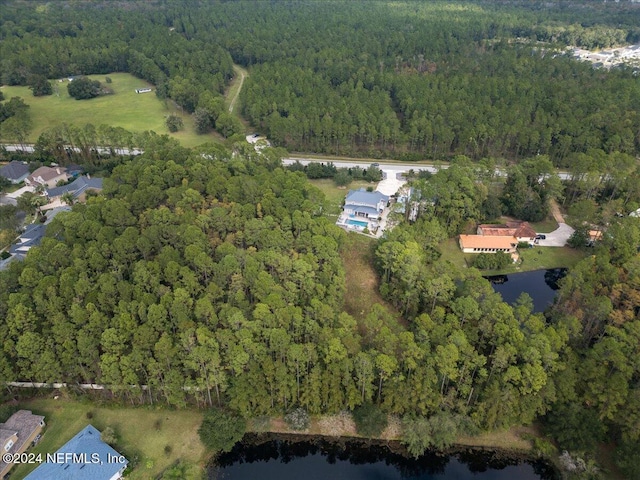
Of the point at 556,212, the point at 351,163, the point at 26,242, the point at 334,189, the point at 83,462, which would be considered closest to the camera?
the point at 83,462

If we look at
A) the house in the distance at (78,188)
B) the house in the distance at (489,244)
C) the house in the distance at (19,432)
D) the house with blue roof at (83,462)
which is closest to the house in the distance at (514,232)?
the house in the distance at (489,244)

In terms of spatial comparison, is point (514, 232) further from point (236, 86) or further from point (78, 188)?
point (236, 86)

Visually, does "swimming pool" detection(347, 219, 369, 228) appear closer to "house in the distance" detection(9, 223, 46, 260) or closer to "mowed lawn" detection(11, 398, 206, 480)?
"mowed lawn" detection(11, 398, 206, 480)

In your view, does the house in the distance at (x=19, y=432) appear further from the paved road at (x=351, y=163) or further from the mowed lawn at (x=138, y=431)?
the paved road at (x=351, y=163)

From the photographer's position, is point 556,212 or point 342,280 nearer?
point 342,280

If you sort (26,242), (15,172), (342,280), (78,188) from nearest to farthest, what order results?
(342,280) → (26,242) → (78,188) → (15,172)

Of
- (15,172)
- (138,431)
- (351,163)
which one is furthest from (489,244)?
(15,172)

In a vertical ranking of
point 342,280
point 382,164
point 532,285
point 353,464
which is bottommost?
point 353,464

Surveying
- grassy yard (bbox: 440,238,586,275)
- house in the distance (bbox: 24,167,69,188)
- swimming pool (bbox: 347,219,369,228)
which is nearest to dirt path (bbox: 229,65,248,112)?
house in the distance (bbox: 24,167,69,188)
